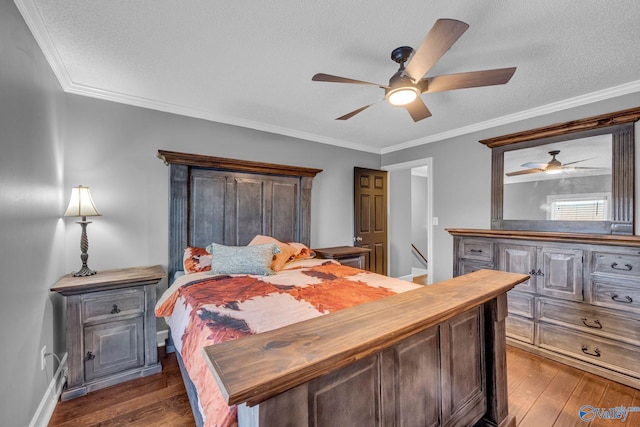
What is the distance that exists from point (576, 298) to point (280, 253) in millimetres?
2791

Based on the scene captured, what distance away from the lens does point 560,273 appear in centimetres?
251

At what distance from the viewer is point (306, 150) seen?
3883 millimetres

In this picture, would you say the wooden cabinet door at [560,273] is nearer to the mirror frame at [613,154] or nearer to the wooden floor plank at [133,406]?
the mirror frame at [613,154]

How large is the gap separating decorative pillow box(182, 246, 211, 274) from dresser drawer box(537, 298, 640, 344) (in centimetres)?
328

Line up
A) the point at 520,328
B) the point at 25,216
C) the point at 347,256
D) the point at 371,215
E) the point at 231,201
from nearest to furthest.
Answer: the point at 25,216 < the point at 520,328 < the point at 231,201 < the point at 347,256 < the point at 371,215

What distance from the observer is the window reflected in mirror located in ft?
8.51

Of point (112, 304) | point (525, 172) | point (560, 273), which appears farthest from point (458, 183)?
point (112, 304)

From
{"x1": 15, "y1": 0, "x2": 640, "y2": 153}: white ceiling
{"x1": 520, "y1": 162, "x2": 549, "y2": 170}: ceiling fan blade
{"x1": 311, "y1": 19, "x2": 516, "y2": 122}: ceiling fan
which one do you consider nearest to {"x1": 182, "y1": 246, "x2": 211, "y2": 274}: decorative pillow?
{"x1": 15, "y1": 0, "x2": 640, "y2": 153}: white ceiling

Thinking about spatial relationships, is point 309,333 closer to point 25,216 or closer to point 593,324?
point 25,216

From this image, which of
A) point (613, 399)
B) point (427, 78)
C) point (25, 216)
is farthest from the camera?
point (613, 399)

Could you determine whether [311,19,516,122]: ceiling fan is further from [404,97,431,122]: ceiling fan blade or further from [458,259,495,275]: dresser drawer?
[458,259,495,275]: dresser drawer

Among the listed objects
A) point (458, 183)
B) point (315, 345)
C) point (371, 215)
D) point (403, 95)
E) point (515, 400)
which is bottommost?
point (515, 400)

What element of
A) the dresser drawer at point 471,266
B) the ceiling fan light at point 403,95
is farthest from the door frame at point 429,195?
the ceiling fan light at point 403,95

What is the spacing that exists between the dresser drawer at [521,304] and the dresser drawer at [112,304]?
3546mm
